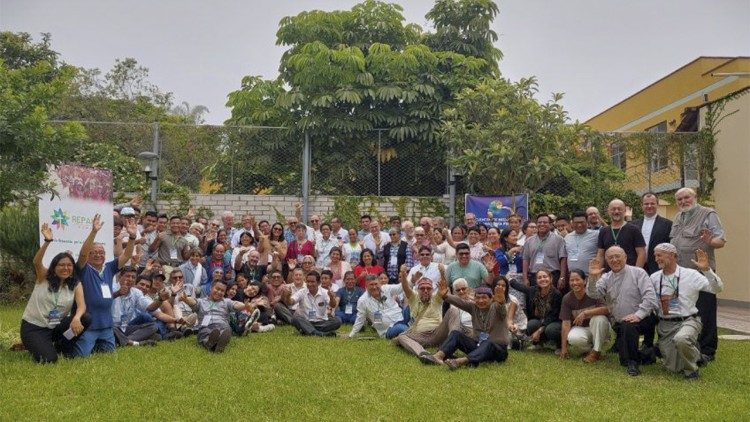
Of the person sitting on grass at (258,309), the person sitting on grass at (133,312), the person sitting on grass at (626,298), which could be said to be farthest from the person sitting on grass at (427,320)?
the person sitting on grass at (133,312)

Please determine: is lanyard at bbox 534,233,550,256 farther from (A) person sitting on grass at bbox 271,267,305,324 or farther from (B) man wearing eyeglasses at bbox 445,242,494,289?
(A) person sitting on grass at bbox 271,267,305,324

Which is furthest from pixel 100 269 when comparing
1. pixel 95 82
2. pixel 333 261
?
pixel 95 82

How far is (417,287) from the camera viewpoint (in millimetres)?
8859

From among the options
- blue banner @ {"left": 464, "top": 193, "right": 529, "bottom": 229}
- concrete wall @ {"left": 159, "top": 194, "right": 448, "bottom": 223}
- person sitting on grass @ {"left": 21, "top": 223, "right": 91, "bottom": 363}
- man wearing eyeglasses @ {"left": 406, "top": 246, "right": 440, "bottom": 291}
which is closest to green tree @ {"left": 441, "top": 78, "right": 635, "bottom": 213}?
blue banner @ {"left": 464, "top": 193, "right": 529, "bottom": 229}

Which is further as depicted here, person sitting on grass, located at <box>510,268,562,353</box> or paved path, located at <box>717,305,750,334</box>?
paved path, located at <box>717,305,750,334</box>

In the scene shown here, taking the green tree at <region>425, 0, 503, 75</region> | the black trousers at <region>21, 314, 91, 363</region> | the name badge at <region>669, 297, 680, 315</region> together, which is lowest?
the black trousers at <region>21, 314, 91, 363</region>

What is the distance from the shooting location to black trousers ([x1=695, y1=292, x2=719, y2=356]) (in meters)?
7.50

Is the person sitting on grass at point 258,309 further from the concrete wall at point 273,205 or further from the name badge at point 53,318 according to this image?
the concrete wall at point 273,205

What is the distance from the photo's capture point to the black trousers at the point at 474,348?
23.9 ft

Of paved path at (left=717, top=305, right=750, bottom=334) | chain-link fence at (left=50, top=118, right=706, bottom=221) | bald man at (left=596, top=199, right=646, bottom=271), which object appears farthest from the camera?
chain-link fence at (left=50, top=118, right=706, bottom=221)

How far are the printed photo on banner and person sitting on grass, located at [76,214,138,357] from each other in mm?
1546

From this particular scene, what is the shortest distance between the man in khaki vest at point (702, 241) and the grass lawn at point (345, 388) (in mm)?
322

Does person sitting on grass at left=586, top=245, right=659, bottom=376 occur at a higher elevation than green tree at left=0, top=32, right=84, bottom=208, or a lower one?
lower

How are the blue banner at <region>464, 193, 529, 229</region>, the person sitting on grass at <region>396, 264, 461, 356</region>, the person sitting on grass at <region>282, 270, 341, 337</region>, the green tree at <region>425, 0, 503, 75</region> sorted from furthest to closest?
the green tree at <region>425, 0, 503, 75</region> < the blue banner at <region>464, 193, 529, 229</region> < the person sitting on grass at <region>282, 270, 341, 337</region> < the person sitting on grass at <region>396, 264, 461, 356</region>
